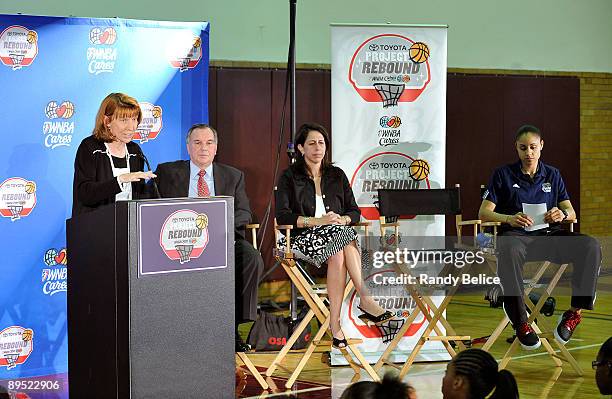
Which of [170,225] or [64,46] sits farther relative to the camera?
[64,46]

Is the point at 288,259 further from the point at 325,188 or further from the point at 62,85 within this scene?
the point at 62,85

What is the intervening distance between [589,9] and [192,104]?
657 cm

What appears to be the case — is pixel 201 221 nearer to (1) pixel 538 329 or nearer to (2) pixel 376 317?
(2) pixel 376 317

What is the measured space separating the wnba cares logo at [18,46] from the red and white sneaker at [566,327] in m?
3.95

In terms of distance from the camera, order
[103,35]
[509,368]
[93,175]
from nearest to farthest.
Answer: [93,175] → [509,368] → [103,35]

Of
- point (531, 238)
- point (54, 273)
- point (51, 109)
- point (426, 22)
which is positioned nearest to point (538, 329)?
point (531, 238)

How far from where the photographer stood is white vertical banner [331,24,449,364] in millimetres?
7035

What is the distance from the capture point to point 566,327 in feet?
22.0

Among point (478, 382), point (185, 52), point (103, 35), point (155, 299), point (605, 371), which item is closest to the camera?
point (478, 382)

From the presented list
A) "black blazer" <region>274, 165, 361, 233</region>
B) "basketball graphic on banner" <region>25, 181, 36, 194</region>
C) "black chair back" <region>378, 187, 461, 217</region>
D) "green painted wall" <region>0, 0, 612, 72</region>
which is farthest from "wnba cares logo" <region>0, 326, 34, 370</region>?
"green painted wall" <region>0, 0, 612, 72</region>

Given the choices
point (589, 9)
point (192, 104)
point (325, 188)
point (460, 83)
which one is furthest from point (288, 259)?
point (589, 9)

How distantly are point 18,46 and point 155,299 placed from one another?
288 cm

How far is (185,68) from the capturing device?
7.26 m

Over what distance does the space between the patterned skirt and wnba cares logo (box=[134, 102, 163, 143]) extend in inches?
56.1
